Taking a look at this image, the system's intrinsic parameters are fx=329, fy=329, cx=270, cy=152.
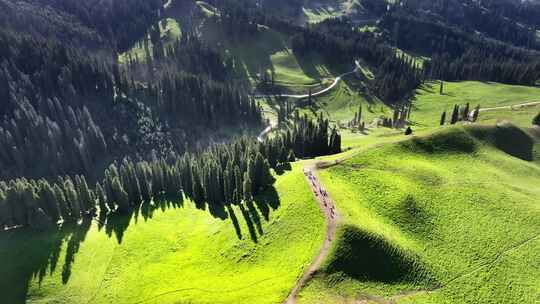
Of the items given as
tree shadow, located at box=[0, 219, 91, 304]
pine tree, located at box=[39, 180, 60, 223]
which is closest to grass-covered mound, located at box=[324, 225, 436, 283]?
tree shadow, located at box=[0, 219, 91, 304]

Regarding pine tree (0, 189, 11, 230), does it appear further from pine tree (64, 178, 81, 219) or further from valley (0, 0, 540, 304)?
pine tree (64, 178, 81, 219)

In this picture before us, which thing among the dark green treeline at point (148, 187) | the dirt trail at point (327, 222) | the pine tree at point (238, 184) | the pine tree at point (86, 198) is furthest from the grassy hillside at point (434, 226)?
the pine tree at point (86, 198)

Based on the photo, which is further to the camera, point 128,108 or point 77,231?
point 128,108

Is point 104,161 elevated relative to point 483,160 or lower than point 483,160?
lower

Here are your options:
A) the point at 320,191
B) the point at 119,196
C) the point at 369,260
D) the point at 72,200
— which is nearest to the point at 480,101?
the point at 320,191

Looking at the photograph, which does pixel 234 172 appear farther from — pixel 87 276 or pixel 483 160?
pixel 483 160

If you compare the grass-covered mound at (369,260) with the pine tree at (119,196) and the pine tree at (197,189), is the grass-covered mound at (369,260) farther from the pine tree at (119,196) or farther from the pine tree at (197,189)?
the pine tree at (119,196)

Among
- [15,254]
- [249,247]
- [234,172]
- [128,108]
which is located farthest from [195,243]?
[128,108]
